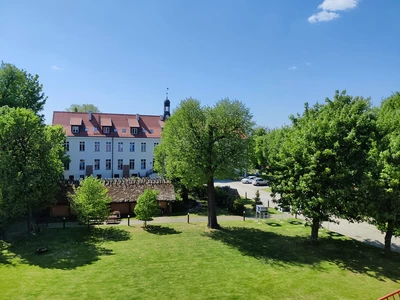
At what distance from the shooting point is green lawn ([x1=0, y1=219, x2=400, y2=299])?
504 inches

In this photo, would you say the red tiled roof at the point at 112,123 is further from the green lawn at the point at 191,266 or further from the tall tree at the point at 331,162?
the tall tree at the point at 331,162

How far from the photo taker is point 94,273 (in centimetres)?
1451

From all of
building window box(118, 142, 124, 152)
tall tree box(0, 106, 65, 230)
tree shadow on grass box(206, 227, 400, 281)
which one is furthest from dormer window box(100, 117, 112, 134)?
tree shadow on grass box(206, 227, 400, 281)

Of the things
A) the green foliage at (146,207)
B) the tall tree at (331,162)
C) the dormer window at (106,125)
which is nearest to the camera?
the tall tree at (331,162)

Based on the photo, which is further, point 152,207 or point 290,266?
point 152,207

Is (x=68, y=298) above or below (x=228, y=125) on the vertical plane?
below

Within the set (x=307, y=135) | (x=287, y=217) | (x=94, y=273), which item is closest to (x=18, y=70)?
(x=94, y=273)

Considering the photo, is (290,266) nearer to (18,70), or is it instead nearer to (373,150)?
(373,150)

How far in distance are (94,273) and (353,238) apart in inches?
750

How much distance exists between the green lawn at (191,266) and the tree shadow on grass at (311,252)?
0.19 ft

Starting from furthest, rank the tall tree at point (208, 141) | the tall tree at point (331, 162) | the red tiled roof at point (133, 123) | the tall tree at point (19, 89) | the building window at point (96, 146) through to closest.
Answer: the red tiled roof at point (133, 123) → the building window at point (96, 146) → the tall tree at point (19, 89) → the tall tree at point (208, 141) → the tall tree at point (331, 162)

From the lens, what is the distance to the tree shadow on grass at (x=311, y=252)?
639 inches

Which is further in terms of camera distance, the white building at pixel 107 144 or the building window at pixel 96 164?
the building window at pixel 96 164

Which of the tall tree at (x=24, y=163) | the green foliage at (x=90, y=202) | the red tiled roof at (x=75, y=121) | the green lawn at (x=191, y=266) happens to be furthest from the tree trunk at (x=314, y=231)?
the red tiled roof at (x=75, y=121)
